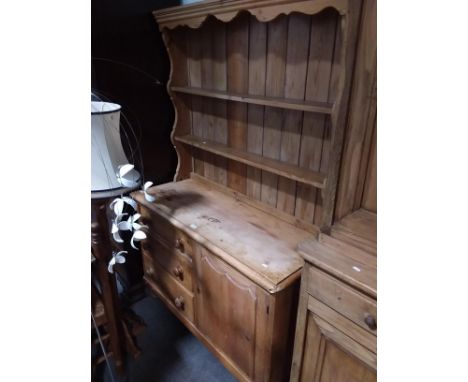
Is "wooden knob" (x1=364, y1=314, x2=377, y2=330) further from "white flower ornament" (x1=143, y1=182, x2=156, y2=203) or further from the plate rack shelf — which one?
"white flower ornament" (x1=143, y1=182, x2=156, y2=203)

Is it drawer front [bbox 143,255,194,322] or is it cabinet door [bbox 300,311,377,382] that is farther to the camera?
drawer front [bbox 143,255,194,322]

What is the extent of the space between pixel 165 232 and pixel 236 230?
428mm

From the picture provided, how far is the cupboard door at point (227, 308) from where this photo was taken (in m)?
1.24

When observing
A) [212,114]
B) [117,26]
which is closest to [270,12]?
[212,114]

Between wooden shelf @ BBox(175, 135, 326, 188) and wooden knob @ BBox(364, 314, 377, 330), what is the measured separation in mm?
500

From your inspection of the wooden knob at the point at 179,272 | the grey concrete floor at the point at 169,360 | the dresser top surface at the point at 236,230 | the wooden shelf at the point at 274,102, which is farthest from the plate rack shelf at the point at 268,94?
the grey concrete floor at the point at 169,360

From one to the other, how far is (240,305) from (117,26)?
1.51 m

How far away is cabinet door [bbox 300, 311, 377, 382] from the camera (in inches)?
36.8

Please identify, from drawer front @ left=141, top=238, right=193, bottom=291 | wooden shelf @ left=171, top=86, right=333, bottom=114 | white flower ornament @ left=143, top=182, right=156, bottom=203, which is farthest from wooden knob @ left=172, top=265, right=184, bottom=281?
wooden shelf @ left=171, top=86, right=333, bottom=114

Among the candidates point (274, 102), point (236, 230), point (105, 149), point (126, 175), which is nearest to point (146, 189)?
point (126, 175)

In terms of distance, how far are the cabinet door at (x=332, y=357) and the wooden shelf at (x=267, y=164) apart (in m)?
0.51

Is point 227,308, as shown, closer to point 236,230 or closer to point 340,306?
point 236,230
